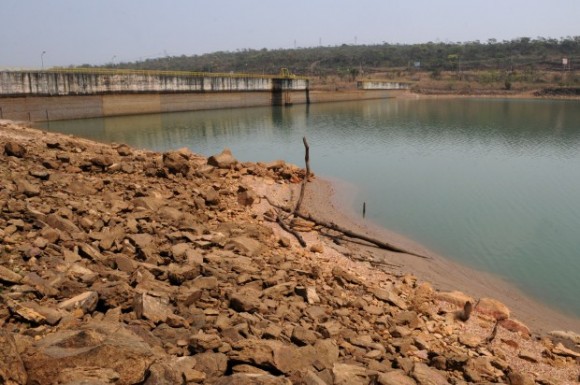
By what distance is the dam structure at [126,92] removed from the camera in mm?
36406

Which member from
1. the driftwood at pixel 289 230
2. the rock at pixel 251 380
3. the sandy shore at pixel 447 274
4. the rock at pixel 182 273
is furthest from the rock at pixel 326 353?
the driftwood at pixel 289 230

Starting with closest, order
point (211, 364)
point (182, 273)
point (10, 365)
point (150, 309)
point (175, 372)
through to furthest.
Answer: point (10, 365) → point (175, 372) → point (211, 364) → point (150, 309) → point (182, 273)

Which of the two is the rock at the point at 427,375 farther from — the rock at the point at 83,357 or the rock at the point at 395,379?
the rock at the point at 83,357

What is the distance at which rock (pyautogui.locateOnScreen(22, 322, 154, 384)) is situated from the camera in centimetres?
355

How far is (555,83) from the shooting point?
89.4 meters

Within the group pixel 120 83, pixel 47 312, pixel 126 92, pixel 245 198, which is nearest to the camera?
pixel 47 312

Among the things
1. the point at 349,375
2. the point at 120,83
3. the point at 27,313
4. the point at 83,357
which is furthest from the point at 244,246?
the point at 120,83

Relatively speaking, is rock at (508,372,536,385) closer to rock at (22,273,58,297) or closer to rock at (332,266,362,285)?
rock at (332,266,362,285)

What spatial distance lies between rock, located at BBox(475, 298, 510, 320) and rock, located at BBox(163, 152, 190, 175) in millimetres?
8927

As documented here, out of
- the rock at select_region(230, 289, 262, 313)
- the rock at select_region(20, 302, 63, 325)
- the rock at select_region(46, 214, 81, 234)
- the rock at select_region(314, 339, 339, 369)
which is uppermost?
the rock at select_region(46, 214, 81, 234)

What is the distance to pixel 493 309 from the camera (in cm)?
845

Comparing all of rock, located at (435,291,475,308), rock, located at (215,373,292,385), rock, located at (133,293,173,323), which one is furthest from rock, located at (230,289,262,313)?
rock, located at (435,291,475,308)

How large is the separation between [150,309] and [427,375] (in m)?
3.17

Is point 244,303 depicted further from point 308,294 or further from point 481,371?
point 481,371
